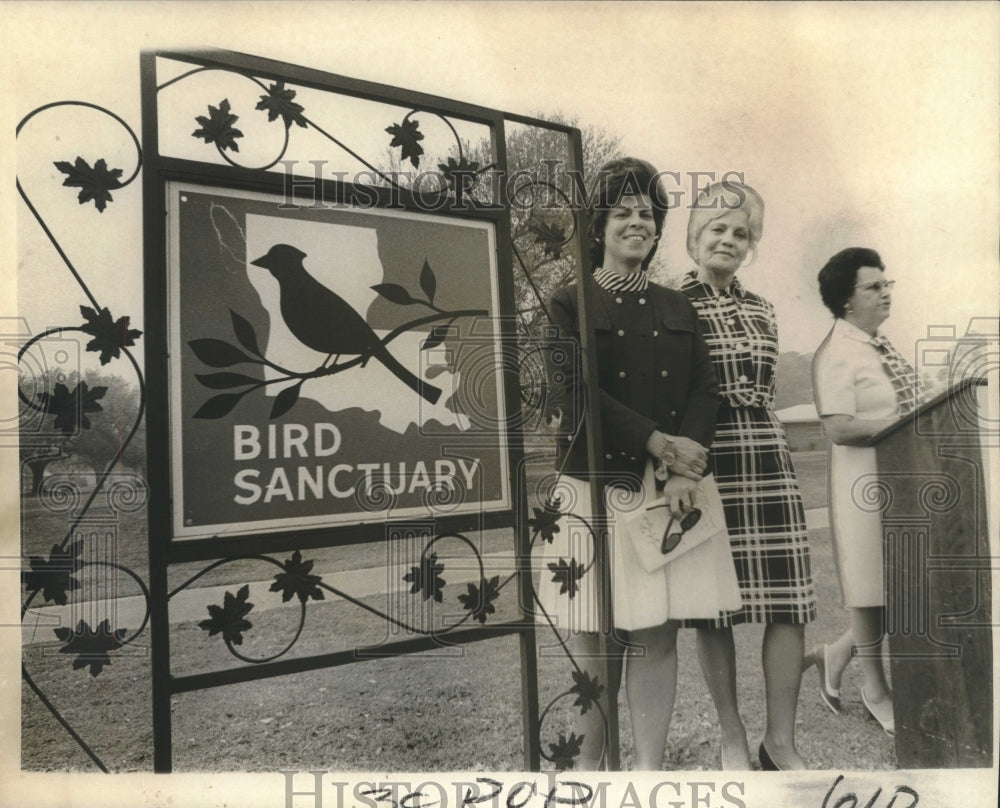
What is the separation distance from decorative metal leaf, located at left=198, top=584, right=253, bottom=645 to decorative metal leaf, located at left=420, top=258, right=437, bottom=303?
117cm

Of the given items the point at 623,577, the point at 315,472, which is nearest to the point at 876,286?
the point at 623,577

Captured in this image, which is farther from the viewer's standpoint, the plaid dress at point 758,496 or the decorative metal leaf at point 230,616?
the plaid dress at point 758,496

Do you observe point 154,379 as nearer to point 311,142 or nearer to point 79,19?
point 311,142

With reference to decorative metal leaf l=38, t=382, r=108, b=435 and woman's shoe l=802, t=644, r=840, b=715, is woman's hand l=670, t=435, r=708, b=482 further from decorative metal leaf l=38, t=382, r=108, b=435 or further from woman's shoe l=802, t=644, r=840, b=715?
decorative metal leaf l=38, t=382, r=108, b=435

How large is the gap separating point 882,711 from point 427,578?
5.58ft

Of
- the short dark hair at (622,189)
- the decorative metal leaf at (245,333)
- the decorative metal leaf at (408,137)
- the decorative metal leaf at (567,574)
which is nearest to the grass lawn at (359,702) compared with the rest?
the decorative metal leaf at (567,574)

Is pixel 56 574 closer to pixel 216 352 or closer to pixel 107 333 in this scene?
pixel 107 333

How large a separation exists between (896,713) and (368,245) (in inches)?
99.1

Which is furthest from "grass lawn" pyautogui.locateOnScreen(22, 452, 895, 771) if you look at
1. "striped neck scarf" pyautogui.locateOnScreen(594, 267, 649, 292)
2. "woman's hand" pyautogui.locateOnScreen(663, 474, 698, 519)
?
"striped neck scarf" pyautogui.locateOnScreen(594, 267, 649, 292)

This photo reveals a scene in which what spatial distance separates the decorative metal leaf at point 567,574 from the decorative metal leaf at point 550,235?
1102 millimetres

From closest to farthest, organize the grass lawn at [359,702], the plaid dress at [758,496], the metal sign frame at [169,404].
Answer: the metal sign frame at [169,404] → the grass lawn at [359,702] → the plaid dress at [758,496]

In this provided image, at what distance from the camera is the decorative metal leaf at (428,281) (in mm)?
2854

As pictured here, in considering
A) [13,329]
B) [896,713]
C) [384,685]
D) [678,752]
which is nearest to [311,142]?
[13,329]

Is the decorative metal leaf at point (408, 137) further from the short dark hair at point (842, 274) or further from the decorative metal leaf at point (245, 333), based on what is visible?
the short dark hair at point (842, 274)
